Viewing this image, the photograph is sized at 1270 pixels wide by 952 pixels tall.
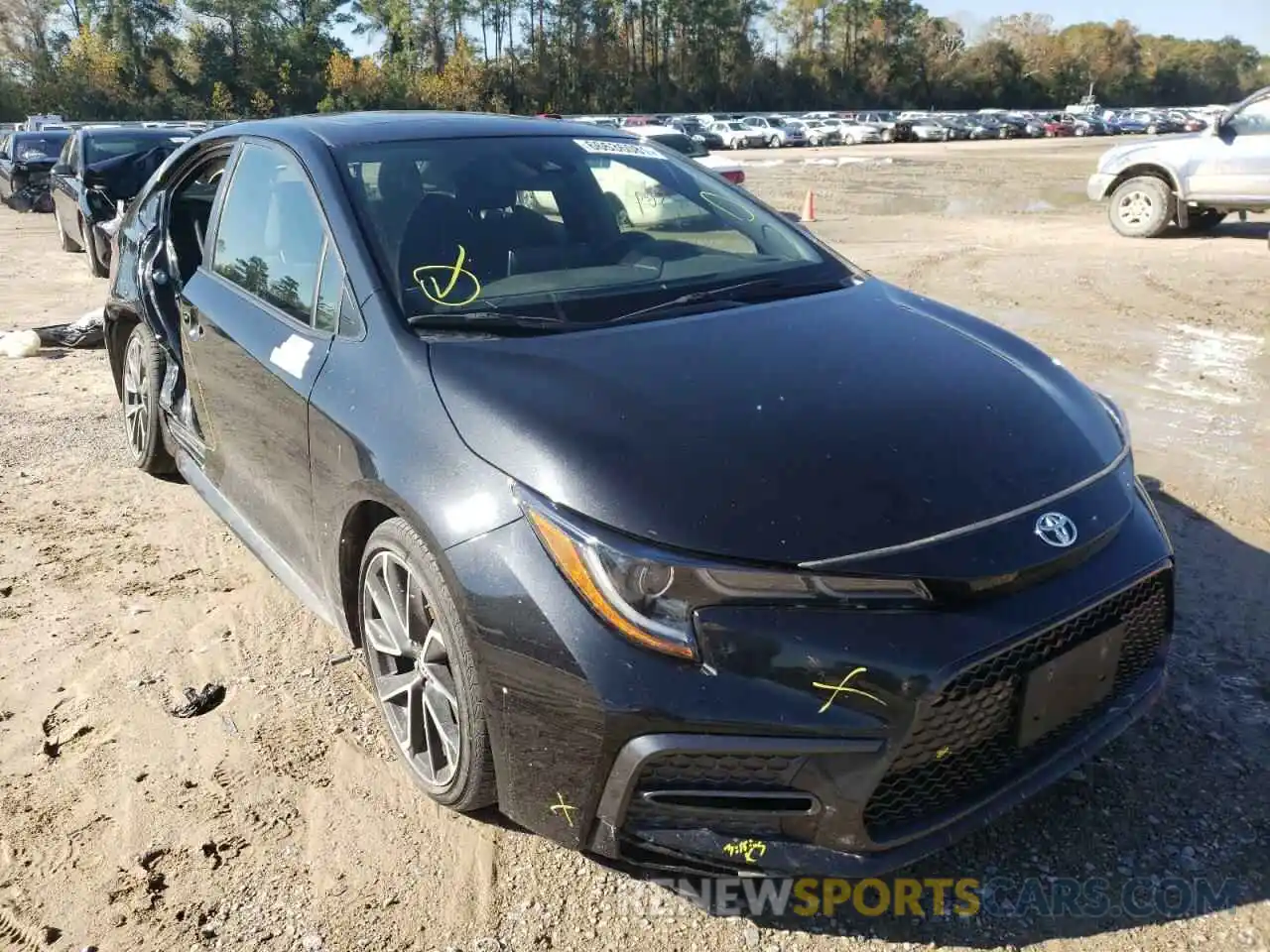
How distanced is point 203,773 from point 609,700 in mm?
1440

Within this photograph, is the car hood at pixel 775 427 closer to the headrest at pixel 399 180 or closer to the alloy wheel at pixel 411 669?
the alloy wheel at pixel 411 669

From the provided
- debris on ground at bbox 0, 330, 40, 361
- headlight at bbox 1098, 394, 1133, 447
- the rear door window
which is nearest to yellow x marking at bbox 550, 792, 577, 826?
the rear door window

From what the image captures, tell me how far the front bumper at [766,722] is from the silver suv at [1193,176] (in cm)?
1158

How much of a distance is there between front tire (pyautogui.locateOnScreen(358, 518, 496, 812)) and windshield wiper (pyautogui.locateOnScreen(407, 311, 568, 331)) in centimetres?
54

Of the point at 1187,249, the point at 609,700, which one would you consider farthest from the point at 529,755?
the point at 1187,249

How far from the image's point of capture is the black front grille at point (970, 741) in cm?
201

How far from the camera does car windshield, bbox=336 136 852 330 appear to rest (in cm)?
285

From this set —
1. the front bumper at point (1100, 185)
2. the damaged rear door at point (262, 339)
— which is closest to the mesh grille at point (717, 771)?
the damaged rear door at point (262, 339)

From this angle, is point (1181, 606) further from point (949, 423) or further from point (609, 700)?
point (609, 700)

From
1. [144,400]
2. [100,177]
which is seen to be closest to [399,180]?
[144,400]

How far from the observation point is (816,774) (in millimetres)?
1954

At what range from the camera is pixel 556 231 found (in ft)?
10.6

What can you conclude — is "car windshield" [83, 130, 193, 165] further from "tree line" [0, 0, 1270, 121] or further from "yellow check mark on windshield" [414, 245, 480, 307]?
"tree line" [0, 0, 1270, 121]

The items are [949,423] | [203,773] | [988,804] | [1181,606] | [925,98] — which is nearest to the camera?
[988,804]
